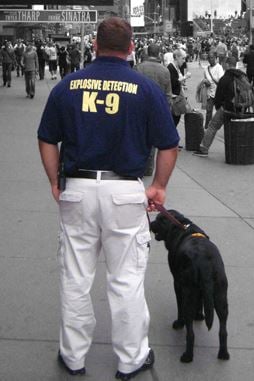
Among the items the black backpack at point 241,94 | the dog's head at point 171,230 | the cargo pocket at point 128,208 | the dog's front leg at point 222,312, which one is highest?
the black backpack at point 241,94

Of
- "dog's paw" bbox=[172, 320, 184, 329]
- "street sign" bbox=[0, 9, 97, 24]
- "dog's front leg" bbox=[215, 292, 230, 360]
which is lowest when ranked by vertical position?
"dog's paw" bbox=[172, 320, 184, 329]

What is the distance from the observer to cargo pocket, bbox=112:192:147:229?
137 inches

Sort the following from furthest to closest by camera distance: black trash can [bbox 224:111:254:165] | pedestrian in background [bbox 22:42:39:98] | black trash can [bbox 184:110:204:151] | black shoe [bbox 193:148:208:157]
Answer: pedestrian in background [bbox 22:42:39:98], black trash can [bbox 184:110:204:151], black shoe [bbox 193:148:208:157], black trash can [bbox 224:111:254:165]

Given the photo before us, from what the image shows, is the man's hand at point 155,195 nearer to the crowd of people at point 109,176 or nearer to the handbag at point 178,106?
the crowd of people at point 109,176

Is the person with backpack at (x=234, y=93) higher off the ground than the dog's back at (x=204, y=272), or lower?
higher

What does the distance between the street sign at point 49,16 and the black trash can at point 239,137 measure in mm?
13705

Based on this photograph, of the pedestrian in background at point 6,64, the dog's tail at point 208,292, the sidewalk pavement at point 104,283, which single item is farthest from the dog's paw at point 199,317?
the pedestrian in background at point 6,64

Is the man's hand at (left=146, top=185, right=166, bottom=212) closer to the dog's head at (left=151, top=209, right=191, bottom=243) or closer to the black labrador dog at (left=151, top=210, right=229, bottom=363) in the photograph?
the black labrador dog at (left=151, top=210, right=229, bottom=363)

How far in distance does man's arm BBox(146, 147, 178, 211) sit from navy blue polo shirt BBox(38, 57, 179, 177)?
0.05 m

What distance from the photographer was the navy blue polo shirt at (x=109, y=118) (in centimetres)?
341

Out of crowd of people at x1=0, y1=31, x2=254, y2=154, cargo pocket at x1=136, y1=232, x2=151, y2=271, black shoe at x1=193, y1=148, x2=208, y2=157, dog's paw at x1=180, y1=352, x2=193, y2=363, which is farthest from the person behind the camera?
black shoe at x1=193, y1=148, x2=208, y2=157

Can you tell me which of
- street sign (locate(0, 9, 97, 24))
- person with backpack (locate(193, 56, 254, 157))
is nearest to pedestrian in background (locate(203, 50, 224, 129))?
person with backpack (locate(193, 56, 254, 157))

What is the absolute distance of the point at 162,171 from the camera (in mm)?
3607

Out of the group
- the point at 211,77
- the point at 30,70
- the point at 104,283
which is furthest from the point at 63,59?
the point at 104,283
